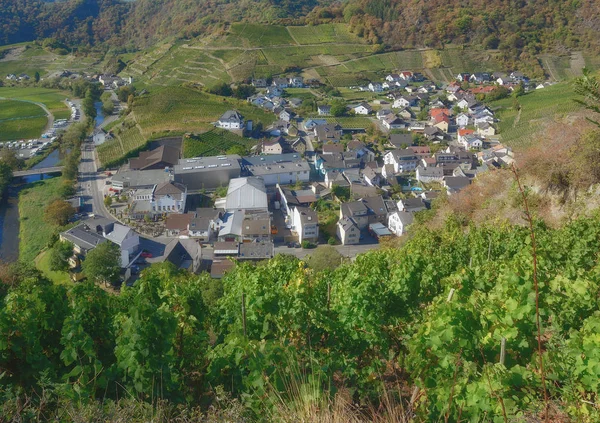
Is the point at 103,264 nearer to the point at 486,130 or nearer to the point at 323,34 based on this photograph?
the point at 486,130

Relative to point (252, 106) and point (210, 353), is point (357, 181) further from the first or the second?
point (210, 353)

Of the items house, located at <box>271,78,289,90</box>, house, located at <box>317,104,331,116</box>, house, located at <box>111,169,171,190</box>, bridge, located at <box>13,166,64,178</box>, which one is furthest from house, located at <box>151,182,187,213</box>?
house, located at <box>271,78,289,90</box>

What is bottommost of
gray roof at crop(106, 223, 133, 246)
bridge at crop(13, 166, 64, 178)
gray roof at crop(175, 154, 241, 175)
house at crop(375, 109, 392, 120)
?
house at crop(375, 109, 392, 120)

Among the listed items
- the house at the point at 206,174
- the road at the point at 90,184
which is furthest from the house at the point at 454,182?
the road at the point at 90,184

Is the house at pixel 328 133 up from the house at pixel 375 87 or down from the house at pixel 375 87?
up

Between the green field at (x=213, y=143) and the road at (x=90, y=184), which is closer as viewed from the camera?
the road at (x=90, y=184)

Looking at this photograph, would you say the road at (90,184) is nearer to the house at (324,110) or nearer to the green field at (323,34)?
the house at (324,110)

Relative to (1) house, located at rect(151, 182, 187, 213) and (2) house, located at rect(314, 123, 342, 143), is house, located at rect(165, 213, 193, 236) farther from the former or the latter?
(2) house, located at rect(314, 123, 342, 143)

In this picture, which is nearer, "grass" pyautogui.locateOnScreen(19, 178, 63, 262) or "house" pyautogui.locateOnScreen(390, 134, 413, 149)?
"grass" pyautogui.locateOnScreen(19, 178, 63, 262)
